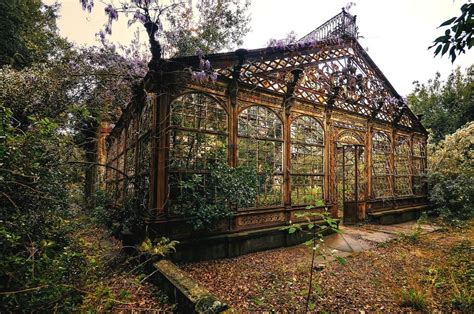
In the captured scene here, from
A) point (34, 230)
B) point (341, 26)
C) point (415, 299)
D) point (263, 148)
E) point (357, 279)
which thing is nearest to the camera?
point (34, 230)

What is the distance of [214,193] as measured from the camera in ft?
16.3

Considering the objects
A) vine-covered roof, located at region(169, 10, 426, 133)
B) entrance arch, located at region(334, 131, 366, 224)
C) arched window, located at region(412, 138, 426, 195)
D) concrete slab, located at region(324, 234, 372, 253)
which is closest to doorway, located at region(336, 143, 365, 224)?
entrance arch, located at region(334, 131, 366, 224)

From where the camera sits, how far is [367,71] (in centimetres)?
871

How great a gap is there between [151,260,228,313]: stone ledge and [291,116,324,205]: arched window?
12.8 feet

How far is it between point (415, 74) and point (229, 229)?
1039 inches

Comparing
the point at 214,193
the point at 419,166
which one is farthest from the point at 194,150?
the point at 419,166

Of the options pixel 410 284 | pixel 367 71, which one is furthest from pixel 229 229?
pixel 367 71

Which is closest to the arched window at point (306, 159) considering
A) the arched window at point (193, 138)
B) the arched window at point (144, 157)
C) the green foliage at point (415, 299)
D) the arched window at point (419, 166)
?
the arched window at point (193, 138)

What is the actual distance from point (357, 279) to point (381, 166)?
6665 millimetres

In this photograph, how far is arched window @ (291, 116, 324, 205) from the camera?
6.62 meters

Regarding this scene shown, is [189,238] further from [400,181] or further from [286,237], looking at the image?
[400,181]

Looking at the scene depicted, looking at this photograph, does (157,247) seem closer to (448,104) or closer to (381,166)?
(381,166)

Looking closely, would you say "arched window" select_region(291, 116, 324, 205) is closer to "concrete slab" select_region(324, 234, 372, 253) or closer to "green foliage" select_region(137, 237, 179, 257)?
"concrete slab" select_region(324, 234, 372, 253)

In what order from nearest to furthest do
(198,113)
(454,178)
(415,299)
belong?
(415,299) < (198,113) < (454,178)
